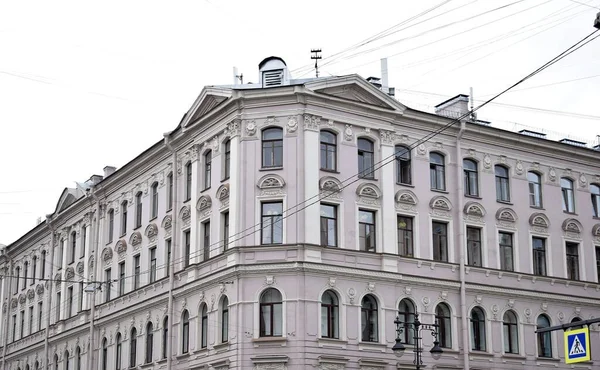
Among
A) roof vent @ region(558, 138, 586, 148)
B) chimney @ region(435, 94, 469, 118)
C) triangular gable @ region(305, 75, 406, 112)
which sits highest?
chimney @ region(435, 94, 469, 118)

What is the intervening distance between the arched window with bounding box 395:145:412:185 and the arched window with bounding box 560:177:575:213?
28.0 ft

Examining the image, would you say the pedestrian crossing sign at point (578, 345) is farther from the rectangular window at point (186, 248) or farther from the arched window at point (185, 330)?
the rectangular window at point (186, 248)

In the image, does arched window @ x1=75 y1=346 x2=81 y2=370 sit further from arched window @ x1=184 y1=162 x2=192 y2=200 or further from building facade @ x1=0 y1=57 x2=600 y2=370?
arched window @ x1=184 y1=162 x2=192 y2=200

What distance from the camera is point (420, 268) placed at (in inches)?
1606

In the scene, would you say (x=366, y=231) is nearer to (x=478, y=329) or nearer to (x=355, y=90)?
(x=355, y=90)

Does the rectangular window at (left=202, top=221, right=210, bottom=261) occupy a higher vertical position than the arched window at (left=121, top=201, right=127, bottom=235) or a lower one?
lower

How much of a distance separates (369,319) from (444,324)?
11.9 ft

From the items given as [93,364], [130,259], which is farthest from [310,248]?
[93,364]

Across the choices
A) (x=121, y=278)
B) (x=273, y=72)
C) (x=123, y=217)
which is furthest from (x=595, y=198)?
(x=121, y=278)

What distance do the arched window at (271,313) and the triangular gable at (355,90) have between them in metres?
8.06

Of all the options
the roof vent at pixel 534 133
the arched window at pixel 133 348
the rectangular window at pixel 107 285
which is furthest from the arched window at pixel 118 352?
the roof vent at pixel 534 133

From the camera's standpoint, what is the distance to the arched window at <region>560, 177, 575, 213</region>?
4612 centimetres

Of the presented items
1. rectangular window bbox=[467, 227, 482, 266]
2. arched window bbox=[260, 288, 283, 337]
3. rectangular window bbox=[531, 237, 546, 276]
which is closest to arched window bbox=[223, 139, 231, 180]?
arched window bbox=[260, 288, 283, 337]

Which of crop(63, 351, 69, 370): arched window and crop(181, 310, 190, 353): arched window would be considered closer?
crop(181, 310, 190, 353): arched window
